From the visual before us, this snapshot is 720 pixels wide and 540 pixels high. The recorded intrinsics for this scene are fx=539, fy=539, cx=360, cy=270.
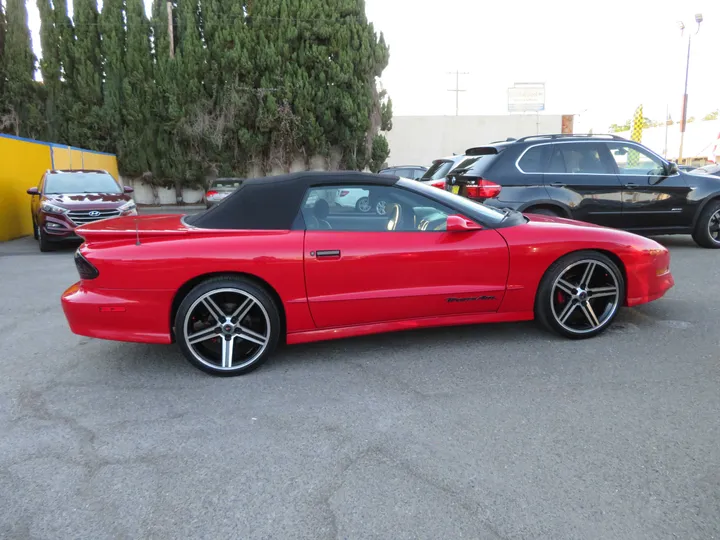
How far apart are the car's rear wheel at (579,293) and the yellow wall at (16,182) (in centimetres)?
1183

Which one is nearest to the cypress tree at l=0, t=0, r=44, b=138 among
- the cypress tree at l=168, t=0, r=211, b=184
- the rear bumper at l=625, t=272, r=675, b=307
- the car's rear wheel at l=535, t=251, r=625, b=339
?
the cypress tree at l=168, t=0, r=211, b=184

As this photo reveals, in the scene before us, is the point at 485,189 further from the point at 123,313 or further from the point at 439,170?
the point at 123,313

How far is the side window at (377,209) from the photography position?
4012mm

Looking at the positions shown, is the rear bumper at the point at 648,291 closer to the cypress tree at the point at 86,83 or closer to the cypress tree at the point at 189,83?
the cypress tree at the point at 189,83

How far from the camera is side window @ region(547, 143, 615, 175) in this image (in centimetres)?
739

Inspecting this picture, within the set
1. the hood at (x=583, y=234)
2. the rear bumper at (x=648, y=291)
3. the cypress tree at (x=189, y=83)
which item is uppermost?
the cypress tree at (x=189, y=83)

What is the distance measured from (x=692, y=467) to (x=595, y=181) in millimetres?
5642

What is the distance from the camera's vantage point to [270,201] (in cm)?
396

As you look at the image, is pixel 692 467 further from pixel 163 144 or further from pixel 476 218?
pixel 163 144

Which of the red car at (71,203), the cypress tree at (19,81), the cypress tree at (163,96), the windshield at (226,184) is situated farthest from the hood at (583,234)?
the cypress tree at (19,81)

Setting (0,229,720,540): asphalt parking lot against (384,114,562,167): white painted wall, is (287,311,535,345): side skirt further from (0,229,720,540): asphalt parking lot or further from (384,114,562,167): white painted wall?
(384,114,562,167): white painted wall

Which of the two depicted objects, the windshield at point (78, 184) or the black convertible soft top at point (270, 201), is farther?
the windshield at point (78, 184)

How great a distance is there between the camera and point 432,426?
9.73ft

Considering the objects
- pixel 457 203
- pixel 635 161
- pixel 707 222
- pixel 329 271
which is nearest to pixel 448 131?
pixel 707 222
